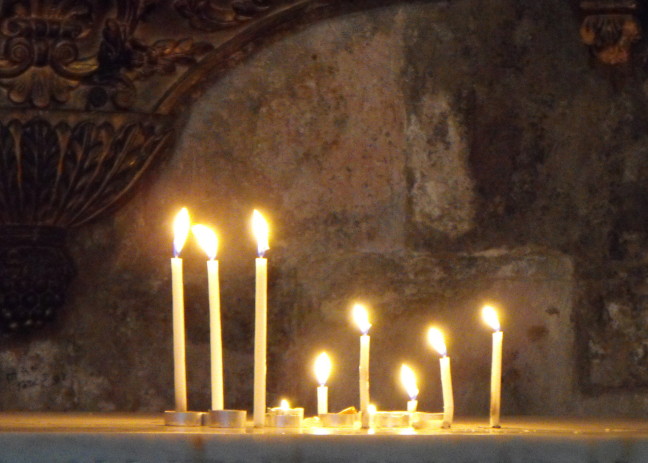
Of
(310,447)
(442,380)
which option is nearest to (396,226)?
(442,380)

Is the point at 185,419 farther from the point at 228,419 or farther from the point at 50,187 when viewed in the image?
the point at 50,187

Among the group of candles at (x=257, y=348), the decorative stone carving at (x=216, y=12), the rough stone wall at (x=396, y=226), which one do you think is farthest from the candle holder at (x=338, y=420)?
the decorative stone carving at (x=216, y=12)

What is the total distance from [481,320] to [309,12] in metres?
0.65

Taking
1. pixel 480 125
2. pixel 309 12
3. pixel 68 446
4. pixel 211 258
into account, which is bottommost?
pixel 68 446

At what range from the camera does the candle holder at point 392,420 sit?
225 cm

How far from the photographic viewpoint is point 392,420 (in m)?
2.26

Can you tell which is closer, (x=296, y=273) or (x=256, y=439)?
(x=256, y=439)

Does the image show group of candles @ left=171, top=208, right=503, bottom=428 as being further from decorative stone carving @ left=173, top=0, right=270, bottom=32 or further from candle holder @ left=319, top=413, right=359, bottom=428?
decorative stone carving @ left=173, top=0, right=270, bottom=32

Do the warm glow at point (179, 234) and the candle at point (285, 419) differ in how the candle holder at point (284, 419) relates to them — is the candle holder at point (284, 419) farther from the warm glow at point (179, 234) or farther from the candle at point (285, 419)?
the warm glow at point (179, 234)

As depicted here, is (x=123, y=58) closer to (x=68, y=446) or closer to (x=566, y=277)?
(x=566, y=277)

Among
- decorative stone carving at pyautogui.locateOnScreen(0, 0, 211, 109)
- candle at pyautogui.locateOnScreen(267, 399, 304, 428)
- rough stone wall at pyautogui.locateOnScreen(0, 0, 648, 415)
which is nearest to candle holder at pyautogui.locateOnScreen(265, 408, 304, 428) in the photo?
candle at pyautogui.locateOnScreen(267, 399, 304, 428)

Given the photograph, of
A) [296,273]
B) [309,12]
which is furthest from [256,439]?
[309,12]

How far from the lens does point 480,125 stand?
307cm

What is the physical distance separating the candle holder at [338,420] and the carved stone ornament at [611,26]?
106cm
